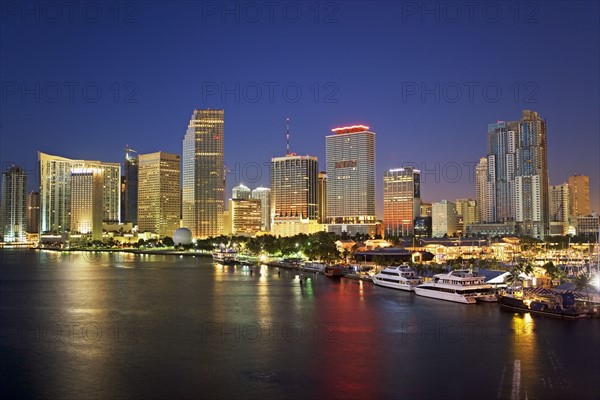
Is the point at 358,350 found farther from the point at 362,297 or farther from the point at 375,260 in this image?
the point at 375,260

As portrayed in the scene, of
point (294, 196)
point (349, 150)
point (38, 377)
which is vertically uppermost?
point (349, 150)

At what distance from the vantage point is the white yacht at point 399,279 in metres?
31.2

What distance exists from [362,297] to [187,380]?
1578 cm

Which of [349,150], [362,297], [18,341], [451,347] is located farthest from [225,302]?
[349,150]

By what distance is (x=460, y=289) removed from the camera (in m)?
26.3

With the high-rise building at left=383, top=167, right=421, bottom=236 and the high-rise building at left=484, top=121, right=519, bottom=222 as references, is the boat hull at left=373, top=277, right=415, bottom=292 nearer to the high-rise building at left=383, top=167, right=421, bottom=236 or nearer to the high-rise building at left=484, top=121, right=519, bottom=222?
the high-rise building at left=383, top=167, right=421, bottom=236

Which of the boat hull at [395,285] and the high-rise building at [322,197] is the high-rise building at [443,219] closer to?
the high-rise building at [322,197]

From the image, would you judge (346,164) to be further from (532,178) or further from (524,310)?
(524,310)

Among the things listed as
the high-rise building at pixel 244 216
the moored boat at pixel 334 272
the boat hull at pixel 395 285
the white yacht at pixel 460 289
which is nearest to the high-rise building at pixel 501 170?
the high-rise building at pixel 244 216

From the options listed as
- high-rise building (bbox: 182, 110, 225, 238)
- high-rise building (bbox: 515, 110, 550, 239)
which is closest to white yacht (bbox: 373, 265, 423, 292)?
high-rise building (bbox: 515, 110, 550, 239)

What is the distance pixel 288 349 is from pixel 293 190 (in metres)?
96.9

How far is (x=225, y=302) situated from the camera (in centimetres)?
2680

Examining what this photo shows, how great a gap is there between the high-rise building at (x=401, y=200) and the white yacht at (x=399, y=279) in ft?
252

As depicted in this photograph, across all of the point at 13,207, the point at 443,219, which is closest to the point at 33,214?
the point at 13,207
